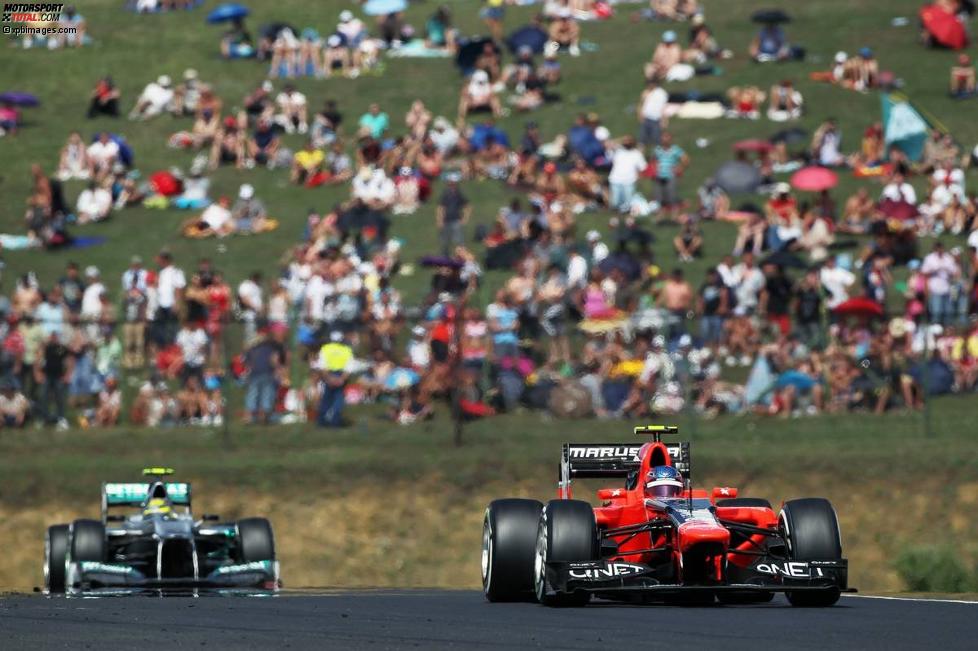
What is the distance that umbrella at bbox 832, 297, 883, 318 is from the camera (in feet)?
87.1

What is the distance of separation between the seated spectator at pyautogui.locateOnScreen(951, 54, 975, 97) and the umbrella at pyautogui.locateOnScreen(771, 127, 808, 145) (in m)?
4.14

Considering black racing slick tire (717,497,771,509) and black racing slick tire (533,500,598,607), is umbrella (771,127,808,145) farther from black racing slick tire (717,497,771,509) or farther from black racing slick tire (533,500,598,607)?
black racing slick tire (533,500,598,607)

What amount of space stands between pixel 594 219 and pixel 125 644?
2409 cm

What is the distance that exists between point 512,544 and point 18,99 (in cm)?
2976

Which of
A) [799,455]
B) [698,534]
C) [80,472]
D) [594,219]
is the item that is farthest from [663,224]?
[698,534]

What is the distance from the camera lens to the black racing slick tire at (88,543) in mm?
19562

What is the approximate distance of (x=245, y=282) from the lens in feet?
104

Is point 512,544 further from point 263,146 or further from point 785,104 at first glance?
point 263,146

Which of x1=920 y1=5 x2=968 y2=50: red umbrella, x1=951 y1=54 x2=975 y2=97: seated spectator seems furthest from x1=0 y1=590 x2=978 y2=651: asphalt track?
x1=920 y1=5 x2=968 y2=50: red umbrella

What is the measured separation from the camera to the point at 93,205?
121ft

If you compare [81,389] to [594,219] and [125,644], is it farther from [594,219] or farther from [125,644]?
[125,644]

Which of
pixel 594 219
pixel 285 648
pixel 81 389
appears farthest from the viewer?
pixel 594 219

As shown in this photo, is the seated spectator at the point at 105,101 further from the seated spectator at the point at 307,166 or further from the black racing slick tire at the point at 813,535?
the black racing slick tire at the point at 813,535

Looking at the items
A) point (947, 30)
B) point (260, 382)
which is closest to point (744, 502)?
point (260, 382)
